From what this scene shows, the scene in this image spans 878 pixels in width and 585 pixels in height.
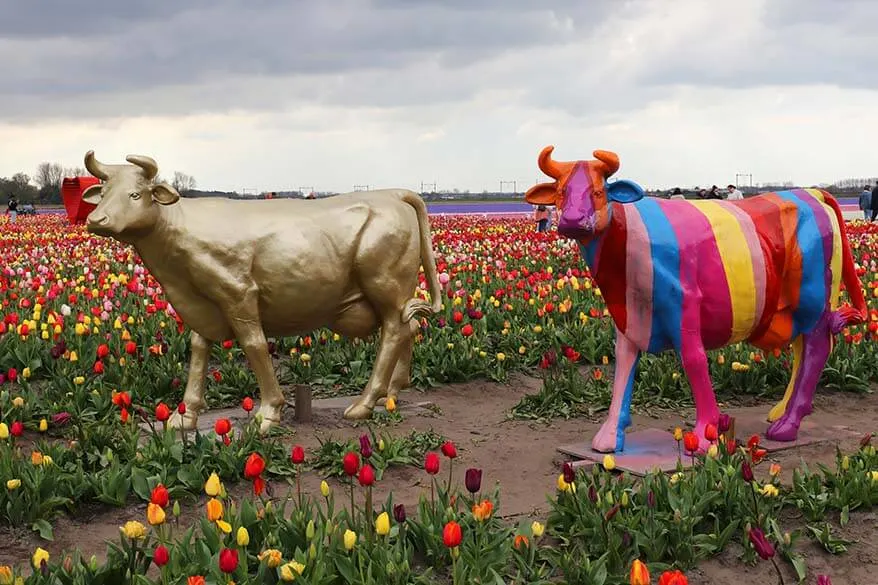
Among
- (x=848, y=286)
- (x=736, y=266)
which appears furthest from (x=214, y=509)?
(x=848, y=286)

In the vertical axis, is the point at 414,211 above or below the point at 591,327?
above

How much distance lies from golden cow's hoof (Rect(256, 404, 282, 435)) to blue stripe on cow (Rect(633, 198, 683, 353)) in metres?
2.61

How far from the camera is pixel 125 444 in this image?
5.60m

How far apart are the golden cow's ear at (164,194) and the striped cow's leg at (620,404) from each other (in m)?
2.88

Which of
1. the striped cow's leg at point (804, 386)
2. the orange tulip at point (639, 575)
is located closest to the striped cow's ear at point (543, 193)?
the striped cow's leg at point (804, 386)

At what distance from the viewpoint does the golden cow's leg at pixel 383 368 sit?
22.0ft

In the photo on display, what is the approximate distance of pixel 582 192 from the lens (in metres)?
5.24

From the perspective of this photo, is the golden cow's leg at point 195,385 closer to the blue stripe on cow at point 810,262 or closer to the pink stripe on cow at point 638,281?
the pink stripe on cow at point 638,281

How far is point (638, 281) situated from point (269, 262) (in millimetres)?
2389

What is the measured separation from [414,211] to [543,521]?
110 inches

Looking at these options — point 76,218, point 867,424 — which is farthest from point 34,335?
point 76,218

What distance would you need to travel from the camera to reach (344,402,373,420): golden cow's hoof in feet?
21.9

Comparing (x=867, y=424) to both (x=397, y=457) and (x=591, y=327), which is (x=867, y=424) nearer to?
(x=591, y=327)

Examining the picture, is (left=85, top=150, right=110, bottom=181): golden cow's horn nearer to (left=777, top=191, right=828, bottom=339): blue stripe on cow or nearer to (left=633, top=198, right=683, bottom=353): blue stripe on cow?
(left=633, top=198, right=683, bottom=353): blue stripe on cow
